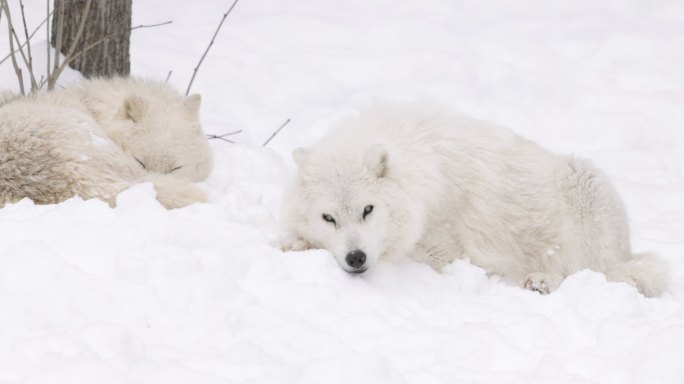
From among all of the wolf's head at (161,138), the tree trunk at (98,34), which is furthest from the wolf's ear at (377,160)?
the tree trunk at (98,34)

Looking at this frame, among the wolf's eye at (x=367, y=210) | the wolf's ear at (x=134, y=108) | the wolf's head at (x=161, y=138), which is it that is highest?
the wolf's eye at (x=367, y=210)

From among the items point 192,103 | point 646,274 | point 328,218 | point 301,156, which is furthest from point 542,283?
point 192,103

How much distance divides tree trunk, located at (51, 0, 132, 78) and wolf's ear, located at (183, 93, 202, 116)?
88 centimetres

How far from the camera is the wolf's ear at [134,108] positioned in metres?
5.96

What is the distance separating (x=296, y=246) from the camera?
4.91m

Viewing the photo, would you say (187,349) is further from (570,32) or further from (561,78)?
(570,32)

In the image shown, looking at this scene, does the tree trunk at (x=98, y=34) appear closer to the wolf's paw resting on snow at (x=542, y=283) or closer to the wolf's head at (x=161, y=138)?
the wolf's head at (x=161, y=138)

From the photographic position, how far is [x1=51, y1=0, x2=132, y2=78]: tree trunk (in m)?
6.77

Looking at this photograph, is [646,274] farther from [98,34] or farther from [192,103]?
[98,34]

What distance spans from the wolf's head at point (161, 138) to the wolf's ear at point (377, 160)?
1.62m

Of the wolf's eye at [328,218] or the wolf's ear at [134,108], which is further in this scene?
the wolf's ear at [134,108]

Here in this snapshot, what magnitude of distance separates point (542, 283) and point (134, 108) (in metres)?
3.17

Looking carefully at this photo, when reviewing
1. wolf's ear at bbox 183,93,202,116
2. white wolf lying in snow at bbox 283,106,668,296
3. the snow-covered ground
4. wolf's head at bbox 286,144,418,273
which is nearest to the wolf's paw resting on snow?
white wolf lying in snow at bbox 283,106,668,296

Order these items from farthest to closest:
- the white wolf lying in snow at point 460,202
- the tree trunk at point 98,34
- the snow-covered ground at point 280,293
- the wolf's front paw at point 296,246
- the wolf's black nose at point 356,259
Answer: the tree trunk at point 98,34 < the white wolf lying in snow at point 460,202 < the wolf's front paw at point 296,246 < the wolf's black nose at point 356,259 < the snow-covered ground at point 280,293
